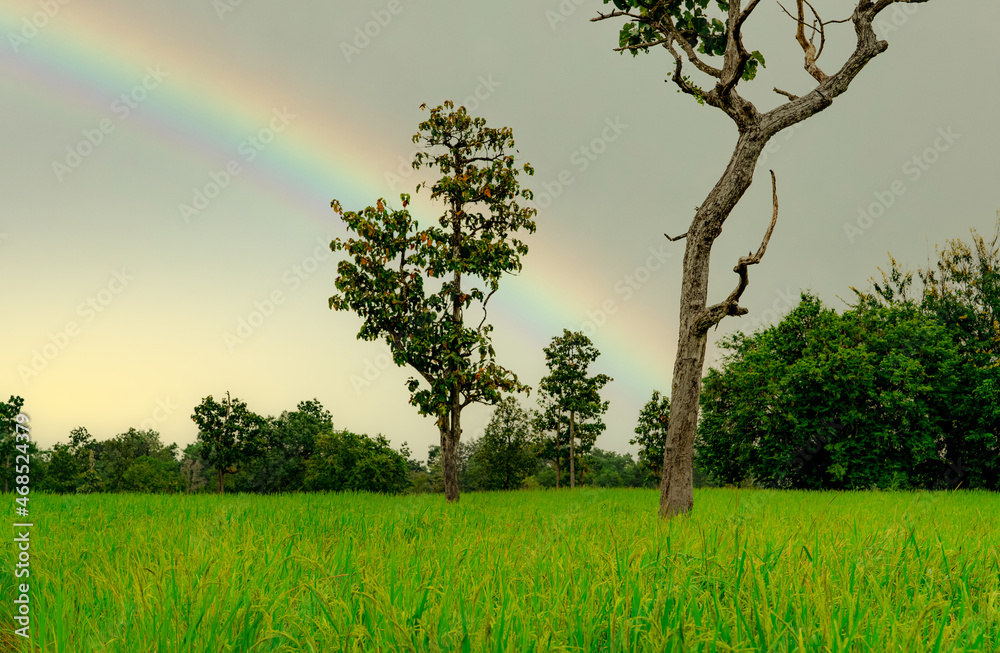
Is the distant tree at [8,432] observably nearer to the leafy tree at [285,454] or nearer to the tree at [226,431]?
the tree at [226,431]

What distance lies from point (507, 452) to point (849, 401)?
36282mm

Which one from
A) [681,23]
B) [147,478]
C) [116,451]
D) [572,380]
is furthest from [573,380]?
[116,451]

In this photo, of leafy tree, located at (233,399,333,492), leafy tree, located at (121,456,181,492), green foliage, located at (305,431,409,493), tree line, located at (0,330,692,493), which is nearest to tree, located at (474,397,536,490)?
tree line, located at (0,330,692,493)

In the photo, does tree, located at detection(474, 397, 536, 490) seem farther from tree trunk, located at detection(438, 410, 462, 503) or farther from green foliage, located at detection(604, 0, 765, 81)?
green foliage, located at detection(604, 0, 765, 81)

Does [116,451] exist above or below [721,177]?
below

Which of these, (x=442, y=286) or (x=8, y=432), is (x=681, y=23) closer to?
(x=442, y=286)

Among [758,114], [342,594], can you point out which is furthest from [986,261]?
[342,594]

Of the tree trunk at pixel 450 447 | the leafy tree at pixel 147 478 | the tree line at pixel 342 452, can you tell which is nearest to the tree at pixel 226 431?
the tree line at pixel 342 452

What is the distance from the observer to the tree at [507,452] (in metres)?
61.3

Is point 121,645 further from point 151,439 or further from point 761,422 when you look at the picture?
point 151,439

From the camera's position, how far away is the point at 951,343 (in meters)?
32.9

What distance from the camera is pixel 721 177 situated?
30.5 ft

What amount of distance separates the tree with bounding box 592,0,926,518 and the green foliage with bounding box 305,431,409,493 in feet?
179

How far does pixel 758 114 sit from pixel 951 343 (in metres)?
33.1
